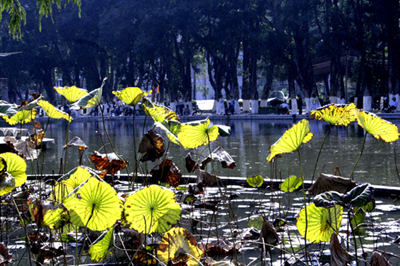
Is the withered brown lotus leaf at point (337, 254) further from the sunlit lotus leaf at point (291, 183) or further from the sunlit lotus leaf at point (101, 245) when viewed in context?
the sunlit lotus leaf at point (291, 183)

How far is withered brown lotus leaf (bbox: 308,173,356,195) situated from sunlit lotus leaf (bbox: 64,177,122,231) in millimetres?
867

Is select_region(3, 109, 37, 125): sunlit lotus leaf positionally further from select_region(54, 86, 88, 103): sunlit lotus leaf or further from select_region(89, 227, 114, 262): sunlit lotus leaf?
select_region(89, 227, 114, 262): sunlit lotus leaf

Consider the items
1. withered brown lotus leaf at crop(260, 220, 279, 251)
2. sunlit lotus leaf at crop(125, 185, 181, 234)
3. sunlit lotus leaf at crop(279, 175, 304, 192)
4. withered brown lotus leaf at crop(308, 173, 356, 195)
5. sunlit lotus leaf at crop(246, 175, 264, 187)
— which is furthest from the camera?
sunlit lotus leaf at crop(246, 175, 264, 187)

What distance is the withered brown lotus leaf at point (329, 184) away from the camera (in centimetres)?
222

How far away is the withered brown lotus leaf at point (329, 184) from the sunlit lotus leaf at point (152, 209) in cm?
63

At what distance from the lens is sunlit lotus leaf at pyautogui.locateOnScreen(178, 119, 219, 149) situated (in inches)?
101

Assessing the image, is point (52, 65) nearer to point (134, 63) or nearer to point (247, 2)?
point (134, 63)

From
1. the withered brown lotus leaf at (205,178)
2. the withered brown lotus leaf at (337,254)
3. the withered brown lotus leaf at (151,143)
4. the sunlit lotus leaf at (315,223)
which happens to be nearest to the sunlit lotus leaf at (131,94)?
the withered brown lotus leaf at (151,143)

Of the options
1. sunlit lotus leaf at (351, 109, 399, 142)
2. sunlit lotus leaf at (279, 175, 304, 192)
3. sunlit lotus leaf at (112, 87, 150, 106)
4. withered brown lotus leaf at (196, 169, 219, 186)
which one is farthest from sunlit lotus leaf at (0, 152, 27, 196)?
sunlit lotus leaf at (279, 175, 304, 192)

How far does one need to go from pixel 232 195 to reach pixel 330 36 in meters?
20.6

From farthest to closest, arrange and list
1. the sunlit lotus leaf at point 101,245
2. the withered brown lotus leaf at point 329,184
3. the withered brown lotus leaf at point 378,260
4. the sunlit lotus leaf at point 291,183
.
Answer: the sunlit lotus leaf at point 291,183, the withered brown lotus leaf at point 329,184, the sunlit lotus leaf at point 101,245, the withered brown lotus leaf at point 378,260

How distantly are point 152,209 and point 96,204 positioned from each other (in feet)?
0.74

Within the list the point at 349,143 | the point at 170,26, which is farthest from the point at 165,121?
the point at 170,26

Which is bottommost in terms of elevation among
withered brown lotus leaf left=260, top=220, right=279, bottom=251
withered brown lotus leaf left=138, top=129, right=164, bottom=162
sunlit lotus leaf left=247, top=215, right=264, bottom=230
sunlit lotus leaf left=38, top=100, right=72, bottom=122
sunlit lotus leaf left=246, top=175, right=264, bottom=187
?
sunlit lotus leaf left=247, top=215, right=264, bottom=230
